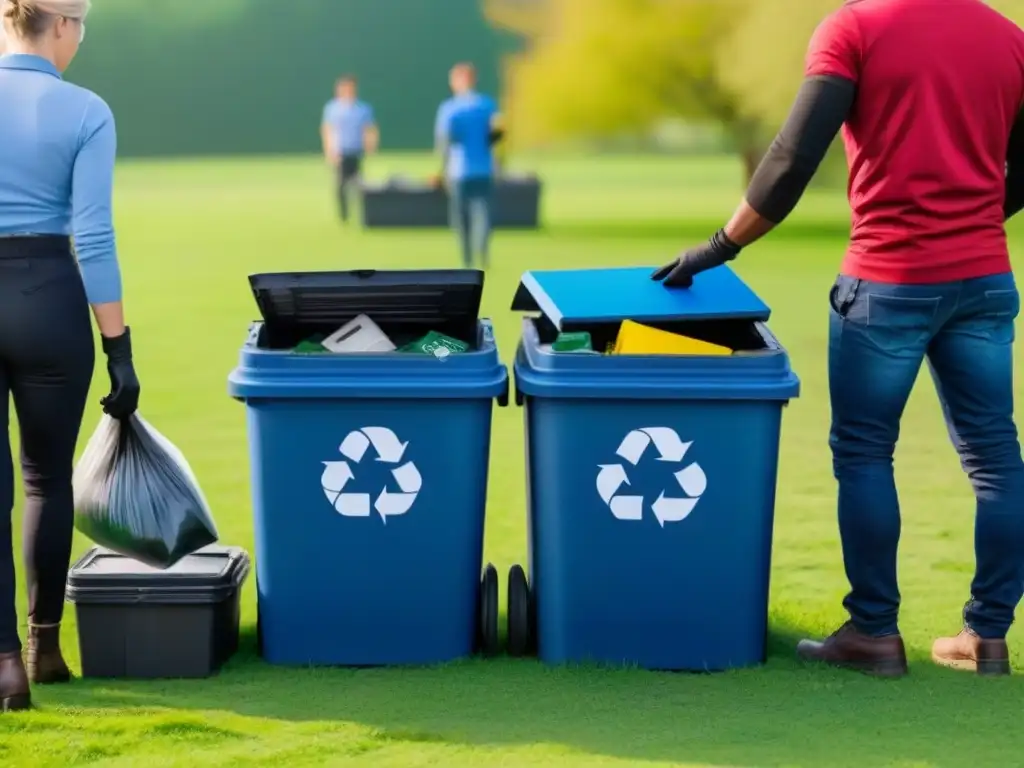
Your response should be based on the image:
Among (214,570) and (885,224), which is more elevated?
(885,224)

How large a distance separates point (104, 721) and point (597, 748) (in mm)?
1096

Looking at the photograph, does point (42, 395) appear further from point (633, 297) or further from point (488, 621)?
point (633, 297)

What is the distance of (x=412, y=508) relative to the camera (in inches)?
159

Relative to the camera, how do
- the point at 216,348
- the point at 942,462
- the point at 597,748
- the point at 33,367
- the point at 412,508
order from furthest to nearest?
1. the point at 216,348
2. the point at 942,462
3. the point at 412,508
4. the point at 33,367
5. the point at 597,748

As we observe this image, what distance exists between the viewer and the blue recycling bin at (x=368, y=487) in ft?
13.0

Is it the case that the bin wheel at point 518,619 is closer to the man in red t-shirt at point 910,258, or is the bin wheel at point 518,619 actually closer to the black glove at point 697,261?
the man in red t-shirt at point 910,258

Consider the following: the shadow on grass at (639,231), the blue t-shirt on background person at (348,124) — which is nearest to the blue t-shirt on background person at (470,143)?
the shadow on grass at (639,231)

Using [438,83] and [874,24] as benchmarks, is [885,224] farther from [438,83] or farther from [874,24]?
[438,83]

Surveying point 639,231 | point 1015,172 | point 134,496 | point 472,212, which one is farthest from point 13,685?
point 639,231

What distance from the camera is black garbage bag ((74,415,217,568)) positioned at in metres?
4.06

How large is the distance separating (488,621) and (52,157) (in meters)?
1.58

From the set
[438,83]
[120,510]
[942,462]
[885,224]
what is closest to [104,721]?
[120,510]

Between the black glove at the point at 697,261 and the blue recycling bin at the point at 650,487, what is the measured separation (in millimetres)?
34

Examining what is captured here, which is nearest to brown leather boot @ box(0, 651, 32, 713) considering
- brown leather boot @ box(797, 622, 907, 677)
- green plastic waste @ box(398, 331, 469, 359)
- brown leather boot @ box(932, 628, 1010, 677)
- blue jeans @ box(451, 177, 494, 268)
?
green plastic waste @ box(398, 331, 469, 359)
